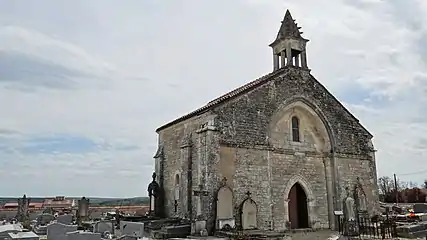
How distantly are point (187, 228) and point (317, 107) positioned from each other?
1032 centimetres

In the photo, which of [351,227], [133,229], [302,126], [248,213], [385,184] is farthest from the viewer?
[385,184]

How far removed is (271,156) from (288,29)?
8.07 meters

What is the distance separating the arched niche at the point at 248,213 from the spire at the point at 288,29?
9.95 metres

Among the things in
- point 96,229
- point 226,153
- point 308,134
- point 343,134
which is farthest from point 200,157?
point 343,134

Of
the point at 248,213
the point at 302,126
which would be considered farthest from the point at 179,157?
the point at 302,126

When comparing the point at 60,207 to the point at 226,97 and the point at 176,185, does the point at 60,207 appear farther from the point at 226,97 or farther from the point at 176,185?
the point at 226,97

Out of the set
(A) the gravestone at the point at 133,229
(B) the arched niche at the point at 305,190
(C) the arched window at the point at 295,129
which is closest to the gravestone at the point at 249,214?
(B) the arched niche at the point at 305,190

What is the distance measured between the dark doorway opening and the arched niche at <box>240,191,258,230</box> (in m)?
3.44

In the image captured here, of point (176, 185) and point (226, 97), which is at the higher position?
point (226, 97)

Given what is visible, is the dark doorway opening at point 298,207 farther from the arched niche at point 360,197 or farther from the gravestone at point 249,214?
the gravestone at point 249,214

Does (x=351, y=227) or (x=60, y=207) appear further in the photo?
(x=60, y=207)

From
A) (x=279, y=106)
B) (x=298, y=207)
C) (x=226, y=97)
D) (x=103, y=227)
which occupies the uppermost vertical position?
(x=226, y=97)

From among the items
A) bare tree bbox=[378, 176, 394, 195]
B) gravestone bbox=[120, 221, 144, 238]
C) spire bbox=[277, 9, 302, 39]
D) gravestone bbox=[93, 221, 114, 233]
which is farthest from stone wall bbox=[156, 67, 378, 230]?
bare tree bbox=[378, 176, 394, 195]

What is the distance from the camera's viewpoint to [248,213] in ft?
57.2
